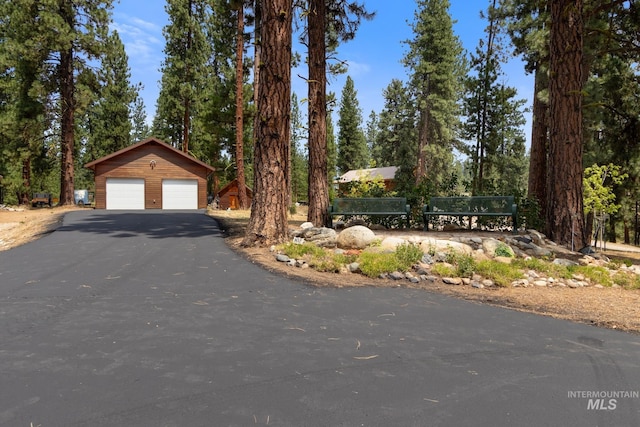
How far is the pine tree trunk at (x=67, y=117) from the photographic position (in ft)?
87.8

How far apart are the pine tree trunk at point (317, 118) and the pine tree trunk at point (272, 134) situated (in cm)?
290

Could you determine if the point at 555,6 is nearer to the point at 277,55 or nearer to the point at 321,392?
the point at 277,55

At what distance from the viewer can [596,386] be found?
9.35 ft

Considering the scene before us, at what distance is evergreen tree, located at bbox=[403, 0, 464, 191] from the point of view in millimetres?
33625

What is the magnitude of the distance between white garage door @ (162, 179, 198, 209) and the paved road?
923 inches

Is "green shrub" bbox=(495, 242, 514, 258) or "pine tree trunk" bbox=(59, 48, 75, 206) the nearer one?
"green shrub" bbox=(495, 242, 514, 258)

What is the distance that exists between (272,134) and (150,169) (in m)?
22.4

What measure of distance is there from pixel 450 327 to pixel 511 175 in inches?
1972

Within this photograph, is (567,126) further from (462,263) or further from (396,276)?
(396,276)

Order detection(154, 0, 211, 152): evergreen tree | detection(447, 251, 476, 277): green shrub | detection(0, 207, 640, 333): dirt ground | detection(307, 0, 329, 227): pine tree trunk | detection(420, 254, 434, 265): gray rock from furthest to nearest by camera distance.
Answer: detection(154, 0, 211, 152): evergreen tree < detection(307, 0, 329, 227): pine tree trunk < detection(420, 254, 434, 265): gray rock < detection(447, 251, 476, 277): green shrub < detection(0, 207, 640, 333): dirt ground

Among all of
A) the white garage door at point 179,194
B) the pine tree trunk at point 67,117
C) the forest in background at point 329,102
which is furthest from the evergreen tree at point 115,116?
the white garage door at point 179,194

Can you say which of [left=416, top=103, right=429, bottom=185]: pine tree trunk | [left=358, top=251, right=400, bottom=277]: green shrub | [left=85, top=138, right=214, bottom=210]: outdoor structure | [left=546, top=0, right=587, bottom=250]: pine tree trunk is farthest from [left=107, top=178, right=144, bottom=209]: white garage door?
[left=546, top=0, right=587, bottom=250]: pine tree trunk

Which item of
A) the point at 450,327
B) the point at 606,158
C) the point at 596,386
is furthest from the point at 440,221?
the point at 606,158

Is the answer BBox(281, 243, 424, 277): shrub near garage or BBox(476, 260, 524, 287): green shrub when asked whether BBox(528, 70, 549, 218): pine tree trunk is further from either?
BBox(281, 243, 424, 277): shrub near garage
